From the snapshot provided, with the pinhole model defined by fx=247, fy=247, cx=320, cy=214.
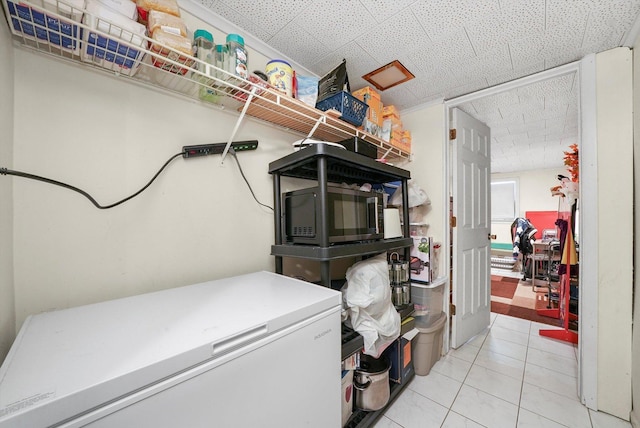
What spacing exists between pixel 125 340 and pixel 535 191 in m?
7.24

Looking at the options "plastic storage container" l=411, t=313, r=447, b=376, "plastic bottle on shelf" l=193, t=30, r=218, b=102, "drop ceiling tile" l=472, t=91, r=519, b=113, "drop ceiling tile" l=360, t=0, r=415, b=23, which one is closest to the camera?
"plastic bottle on shelf" l=193, t=30, r=218, b=102

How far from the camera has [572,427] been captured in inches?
52.2

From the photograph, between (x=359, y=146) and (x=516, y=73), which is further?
(x=516, y=73)

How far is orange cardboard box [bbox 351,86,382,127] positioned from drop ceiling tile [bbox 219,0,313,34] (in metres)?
0.64

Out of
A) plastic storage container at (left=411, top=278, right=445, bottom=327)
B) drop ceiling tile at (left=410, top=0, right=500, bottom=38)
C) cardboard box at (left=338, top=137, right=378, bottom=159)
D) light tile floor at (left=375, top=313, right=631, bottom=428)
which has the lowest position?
light tile floor at (left=375, top=313, right=631, bottom=428)

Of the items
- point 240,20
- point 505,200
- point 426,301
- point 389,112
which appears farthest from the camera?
point 505,200

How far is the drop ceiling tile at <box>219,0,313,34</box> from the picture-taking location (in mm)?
1138

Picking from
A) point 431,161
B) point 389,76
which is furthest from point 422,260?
point 389,76

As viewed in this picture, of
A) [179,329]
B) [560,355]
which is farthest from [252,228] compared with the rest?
[560,355]

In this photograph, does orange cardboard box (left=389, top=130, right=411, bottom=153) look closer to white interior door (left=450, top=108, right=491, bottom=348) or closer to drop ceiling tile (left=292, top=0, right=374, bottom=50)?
white interior door (left=450, top=108, right=491, bottom=348)

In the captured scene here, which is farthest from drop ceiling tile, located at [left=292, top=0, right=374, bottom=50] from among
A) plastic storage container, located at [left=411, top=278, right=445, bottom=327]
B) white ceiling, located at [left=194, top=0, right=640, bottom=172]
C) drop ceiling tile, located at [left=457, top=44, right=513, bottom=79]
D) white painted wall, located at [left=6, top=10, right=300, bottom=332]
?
plastic storage container, located at [left=411, top=278, right=445, bottom=327]

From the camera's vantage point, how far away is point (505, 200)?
596 cm

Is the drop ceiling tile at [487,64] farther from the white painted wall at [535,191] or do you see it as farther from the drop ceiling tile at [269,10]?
the white painted wall at [535,191]

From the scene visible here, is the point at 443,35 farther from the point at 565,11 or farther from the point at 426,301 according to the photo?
the point at 426,301
